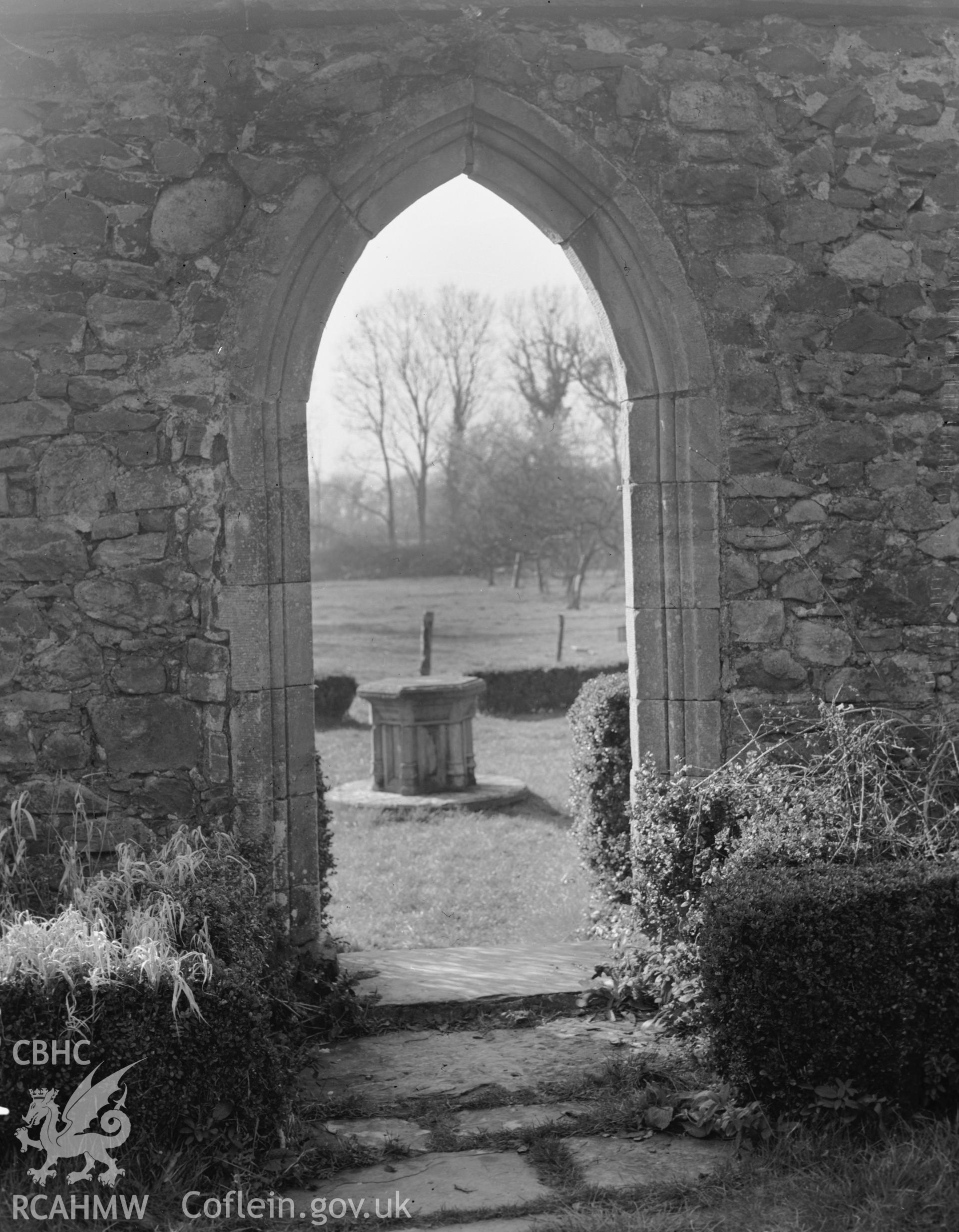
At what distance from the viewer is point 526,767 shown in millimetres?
10727

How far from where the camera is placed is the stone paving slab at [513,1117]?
3.46 metres

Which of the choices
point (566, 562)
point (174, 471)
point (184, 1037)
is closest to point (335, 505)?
point (566, 562)

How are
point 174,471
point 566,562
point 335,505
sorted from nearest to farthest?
1. point 174,471
2. point 566,562
3. point 335,505

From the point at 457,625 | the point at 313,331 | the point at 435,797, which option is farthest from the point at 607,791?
the point at 457,625

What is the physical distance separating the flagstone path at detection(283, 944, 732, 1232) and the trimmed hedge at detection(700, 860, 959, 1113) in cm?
35

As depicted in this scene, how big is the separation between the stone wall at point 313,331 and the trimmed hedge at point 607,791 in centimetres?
134

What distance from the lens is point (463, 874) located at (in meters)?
7.04

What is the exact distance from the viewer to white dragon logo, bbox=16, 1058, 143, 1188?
2875 millimetres

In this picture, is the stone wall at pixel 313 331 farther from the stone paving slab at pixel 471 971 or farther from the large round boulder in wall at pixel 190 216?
the stone paving slab at pixel 471 971

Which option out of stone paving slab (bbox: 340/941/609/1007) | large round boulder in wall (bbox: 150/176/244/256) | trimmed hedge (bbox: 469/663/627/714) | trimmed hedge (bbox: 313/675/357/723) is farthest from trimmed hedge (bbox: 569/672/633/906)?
trimmed hedge (bbox: 469/663/627/714)

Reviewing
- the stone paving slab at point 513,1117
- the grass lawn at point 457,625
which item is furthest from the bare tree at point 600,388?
the stone paving slab at point 513,1117

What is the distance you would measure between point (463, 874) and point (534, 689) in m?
7.38

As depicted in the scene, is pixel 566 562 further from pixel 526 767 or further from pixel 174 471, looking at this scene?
pixel 174 471

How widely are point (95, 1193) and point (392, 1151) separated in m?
0.84
